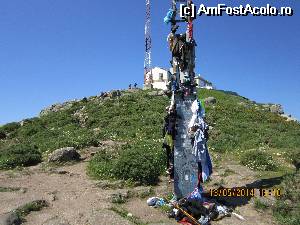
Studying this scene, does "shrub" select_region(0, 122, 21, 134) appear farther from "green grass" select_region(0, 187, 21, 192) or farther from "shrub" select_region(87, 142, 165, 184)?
"green grass" select_region(0, 187, 21, 192)

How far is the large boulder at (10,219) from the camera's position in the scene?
12.7 m

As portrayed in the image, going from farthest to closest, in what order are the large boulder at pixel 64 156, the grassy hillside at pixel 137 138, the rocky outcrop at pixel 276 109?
1. the rocky outcrop at pixel 276 109
2. the large boulder at pixel 64 156
3. the grassy hillside at pixel 137 138

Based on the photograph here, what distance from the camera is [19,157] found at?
23000 millimetres

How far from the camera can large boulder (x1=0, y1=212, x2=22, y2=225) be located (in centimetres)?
1271

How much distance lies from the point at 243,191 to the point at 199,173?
8.21ft

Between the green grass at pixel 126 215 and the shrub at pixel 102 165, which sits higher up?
the shrub at pixel 102 165

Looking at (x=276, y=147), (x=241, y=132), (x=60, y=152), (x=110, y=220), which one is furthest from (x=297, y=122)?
(x=110, y=220)

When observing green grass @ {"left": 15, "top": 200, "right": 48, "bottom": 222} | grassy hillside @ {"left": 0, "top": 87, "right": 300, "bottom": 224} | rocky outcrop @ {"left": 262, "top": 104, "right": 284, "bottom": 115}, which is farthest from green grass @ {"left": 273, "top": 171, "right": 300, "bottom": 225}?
rocky outcrop @ {"left": 262, "top": 104, "right": 284, "bottom": 115}

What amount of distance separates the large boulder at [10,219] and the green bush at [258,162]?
10927mm

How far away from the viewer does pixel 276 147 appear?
88.3 feet

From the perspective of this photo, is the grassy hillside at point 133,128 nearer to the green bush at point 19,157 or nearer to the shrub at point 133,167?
the green bush at point 19,157

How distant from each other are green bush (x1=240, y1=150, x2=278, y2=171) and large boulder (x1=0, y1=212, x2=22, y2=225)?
10.9 meters

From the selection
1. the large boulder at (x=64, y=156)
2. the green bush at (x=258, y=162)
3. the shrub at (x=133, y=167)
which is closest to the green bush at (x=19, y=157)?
the large boulder at (x=64, y=156)

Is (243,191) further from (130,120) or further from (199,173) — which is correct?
(130,120)
